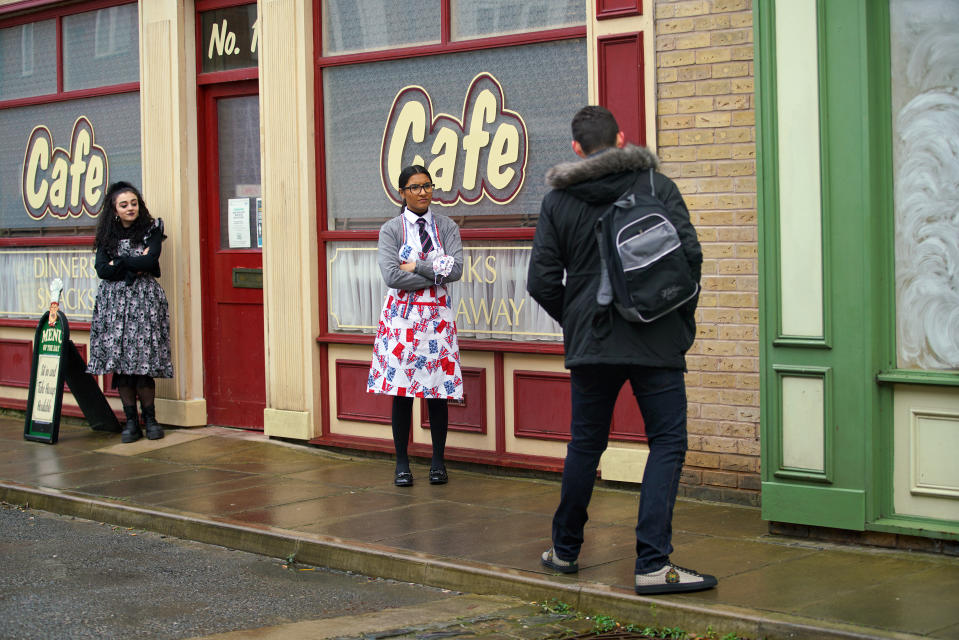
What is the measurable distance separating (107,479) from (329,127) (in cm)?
299

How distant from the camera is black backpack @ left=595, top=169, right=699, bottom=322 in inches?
212

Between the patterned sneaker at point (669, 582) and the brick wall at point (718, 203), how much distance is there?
1947 millimetres

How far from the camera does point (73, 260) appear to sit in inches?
459

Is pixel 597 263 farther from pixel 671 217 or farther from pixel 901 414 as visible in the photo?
pixel 901 414

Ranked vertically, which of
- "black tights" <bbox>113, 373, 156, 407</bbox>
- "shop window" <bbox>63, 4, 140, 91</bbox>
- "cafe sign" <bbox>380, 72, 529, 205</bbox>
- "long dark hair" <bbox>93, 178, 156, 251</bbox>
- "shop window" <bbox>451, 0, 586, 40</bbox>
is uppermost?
"shop window" <bbox>63, 4, 140, 91</bbox>

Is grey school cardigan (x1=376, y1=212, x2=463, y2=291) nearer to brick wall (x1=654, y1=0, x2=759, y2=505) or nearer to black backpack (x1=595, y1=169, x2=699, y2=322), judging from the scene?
brick wall (x1=654, y1=0, x2=759, y2=505)

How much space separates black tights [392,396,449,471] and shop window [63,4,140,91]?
4.53m

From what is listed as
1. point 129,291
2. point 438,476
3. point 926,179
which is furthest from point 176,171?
point 926,179

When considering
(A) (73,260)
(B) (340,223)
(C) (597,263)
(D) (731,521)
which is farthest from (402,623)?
(A) (73,260)

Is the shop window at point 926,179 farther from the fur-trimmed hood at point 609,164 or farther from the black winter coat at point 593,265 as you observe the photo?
the fur-trimmed hood at point 609,164

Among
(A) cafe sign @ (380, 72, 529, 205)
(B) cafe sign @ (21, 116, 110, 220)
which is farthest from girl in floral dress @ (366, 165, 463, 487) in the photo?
(B) cafe sign @ (21, 116, 110, 220)

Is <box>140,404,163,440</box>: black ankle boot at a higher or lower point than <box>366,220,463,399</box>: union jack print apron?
lower

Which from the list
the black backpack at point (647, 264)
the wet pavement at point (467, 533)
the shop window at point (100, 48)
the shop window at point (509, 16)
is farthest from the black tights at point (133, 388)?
the black backpack at point (647, 264)

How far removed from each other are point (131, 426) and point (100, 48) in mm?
3460
